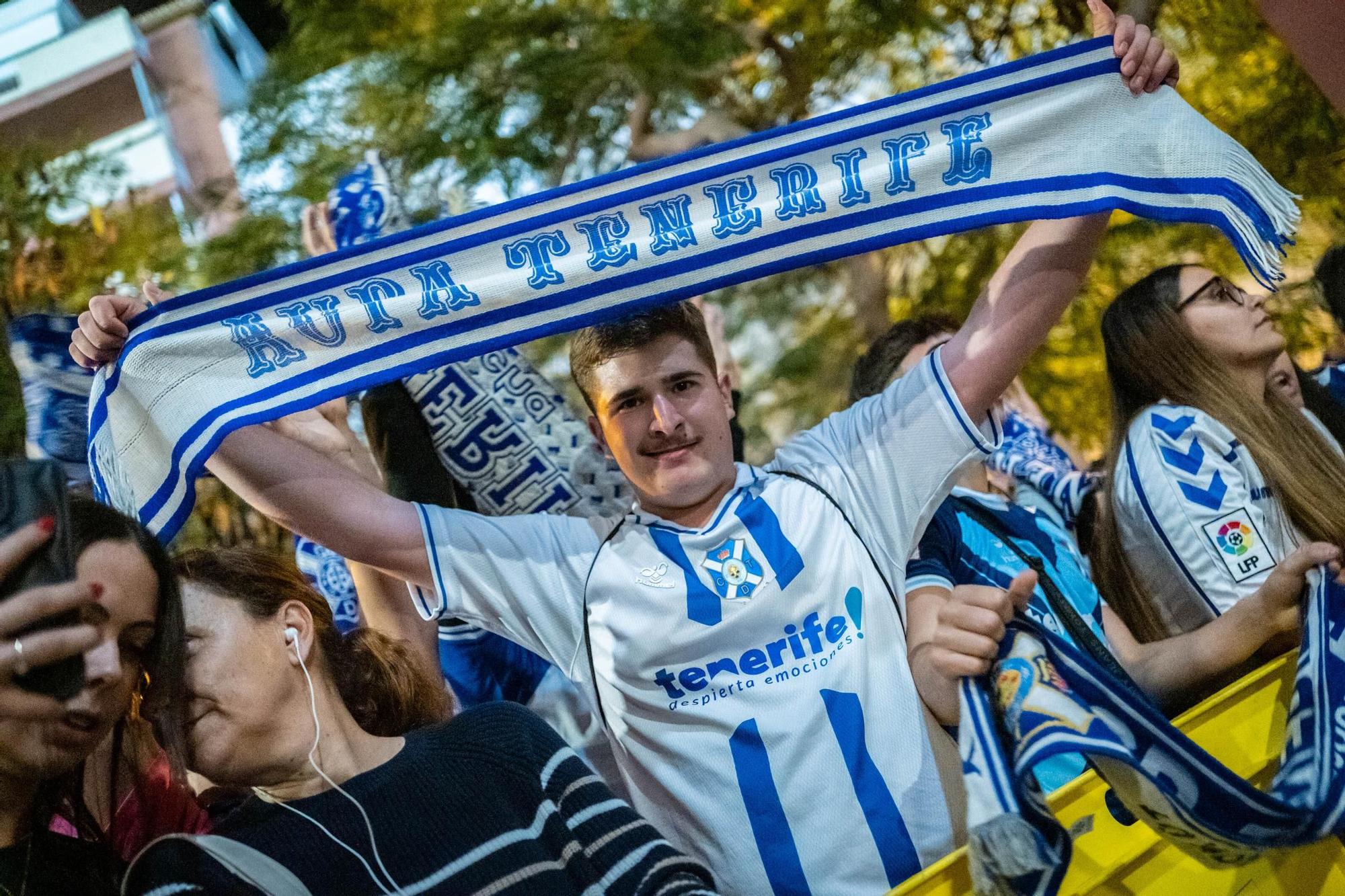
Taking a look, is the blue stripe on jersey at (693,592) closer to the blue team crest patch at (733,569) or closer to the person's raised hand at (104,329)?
the blue team crest patch at (733,569)

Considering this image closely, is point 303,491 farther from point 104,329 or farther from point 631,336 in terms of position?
point 631,336

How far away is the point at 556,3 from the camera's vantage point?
4.40 m

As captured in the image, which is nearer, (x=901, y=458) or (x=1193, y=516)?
(x=901, y=458)

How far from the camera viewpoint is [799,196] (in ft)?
6.25

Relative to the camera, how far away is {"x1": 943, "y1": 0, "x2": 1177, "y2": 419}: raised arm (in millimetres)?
1809

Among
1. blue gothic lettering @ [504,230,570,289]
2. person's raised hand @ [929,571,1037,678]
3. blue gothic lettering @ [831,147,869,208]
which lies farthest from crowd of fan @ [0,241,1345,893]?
blue gothic lettering @ [831,147,869,208]

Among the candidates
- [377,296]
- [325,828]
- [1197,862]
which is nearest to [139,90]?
[377,296]

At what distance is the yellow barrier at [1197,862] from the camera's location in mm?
1582

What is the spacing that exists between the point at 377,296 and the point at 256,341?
215 millimetres

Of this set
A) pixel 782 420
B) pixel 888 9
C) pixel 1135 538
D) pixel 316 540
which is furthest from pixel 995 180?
pixel 782 420

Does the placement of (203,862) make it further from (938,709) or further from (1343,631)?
(1343,631)

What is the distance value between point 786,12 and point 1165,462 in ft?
10.1

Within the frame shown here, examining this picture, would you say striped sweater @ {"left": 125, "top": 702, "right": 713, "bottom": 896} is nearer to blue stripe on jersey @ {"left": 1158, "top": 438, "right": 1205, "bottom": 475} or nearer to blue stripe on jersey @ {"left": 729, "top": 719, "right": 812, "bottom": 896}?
blue stripe on jersey @ {"left": 729, "top": 719, "right": 812, "bottom": 896}

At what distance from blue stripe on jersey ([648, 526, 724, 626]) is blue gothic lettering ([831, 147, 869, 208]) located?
663 millimetres
